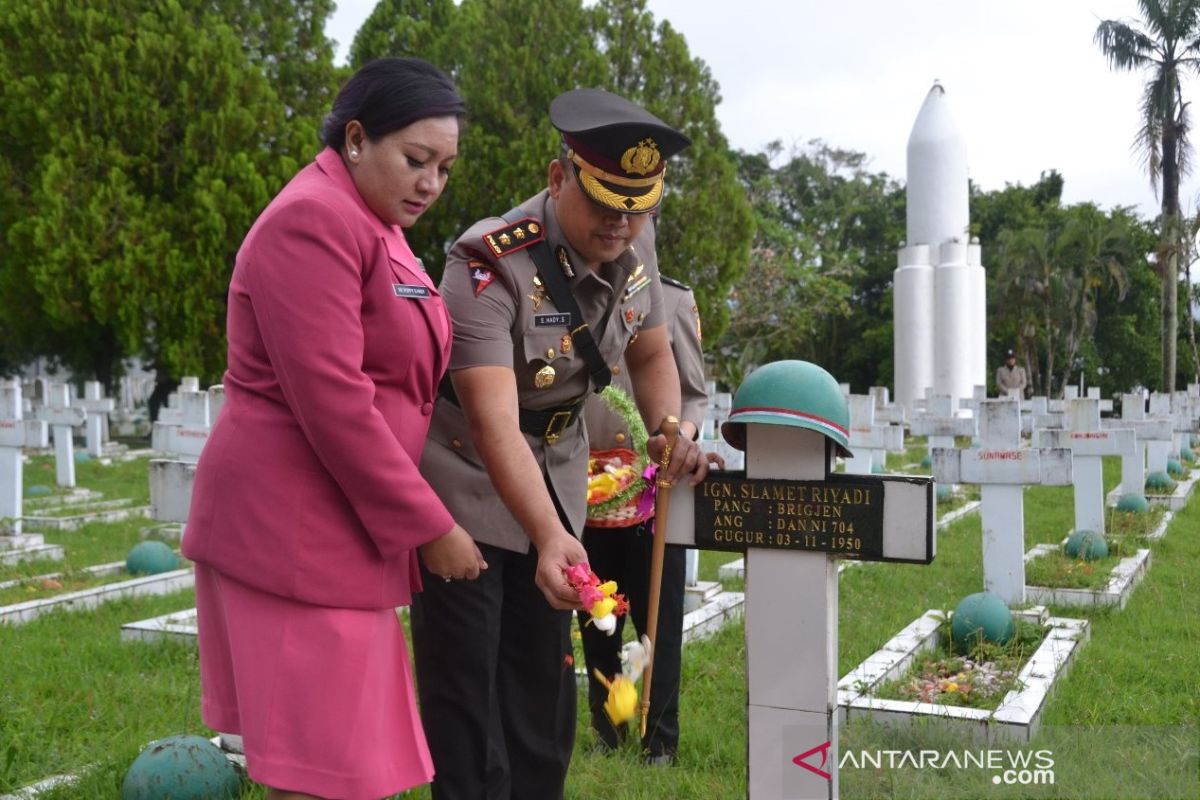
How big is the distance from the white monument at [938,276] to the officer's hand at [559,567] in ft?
89.3

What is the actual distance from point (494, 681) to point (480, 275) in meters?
1.02

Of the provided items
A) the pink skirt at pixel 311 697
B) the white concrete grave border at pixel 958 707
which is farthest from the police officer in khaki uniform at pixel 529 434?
the white concrete grave border at pixel 958 707

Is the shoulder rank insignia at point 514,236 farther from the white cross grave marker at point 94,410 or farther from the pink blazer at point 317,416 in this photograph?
the white cross grave marker at point 94,410

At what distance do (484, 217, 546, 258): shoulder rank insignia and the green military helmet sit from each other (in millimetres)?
624

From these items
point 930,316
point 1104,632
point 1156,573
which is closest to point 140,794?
point 1104,632

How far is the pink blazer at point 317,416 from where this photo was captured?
79.9 inches

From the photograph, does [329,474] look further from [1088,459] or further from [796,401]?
[1088,459]

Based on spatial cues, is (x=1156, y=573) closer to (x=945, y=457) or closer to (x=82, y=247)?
(x=945, y=457)

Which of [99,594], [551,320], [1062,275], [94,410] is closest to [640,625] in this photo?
[551,320]

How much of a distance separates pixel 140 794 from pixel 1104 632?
15.2 ft

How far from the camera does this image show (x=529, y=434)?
9.67 ft

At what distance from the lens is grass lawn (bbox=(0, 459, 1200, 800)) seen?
3.59m

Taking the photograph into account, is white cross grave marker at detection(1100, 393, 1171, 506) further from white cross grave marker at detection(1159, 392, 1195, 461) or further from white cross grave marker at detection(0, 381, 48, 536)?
white cross grave marker at detection(0, 381, 48, 536)

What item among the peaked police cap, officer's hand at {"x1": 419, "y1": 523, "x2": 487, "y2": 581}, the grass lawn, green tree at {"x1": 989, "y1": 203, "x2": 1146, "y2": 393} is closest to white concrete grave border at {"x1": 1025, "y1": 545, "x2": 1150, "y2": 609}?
the grass lawn
